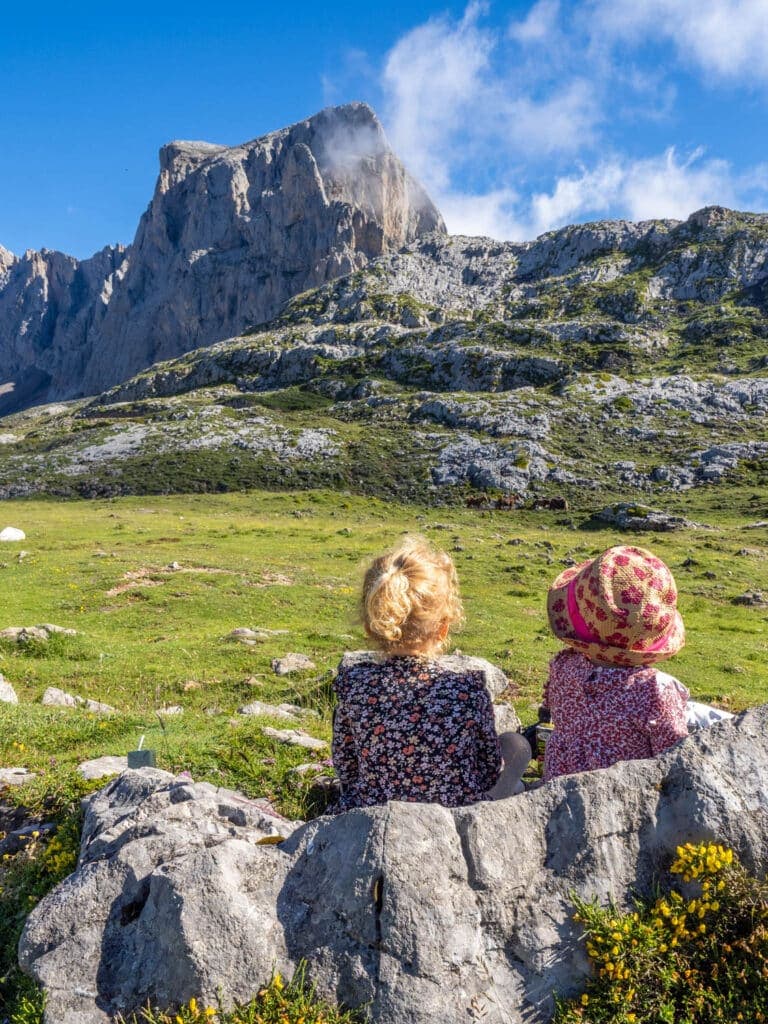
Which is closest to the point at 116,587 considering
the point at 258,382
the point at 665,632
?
the point at 665,632

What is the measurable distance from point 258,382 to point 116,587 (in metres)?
121

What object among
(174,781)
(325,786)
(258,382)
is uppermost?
(258,382)

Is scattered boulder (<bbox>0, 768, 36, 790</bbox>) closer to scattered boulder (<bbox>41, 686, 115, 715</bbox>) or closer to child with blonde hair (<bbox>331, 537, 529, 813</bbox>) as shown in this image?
scattered boulder (<bbox>41, 686, 115, 715</bbox>)

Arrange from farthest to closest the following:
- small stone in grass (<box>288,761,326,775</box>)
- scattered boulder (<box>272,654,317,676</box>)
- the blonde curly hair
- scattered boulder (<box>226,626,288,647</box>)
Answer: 1. scattered boulder (<box>226,626,288,647</box>)
2. scattered boulder (<box>272,654,317,676</box>)
3. small stone in grass (<box>288,761,326,775</box>)
4. the blonde curly hair

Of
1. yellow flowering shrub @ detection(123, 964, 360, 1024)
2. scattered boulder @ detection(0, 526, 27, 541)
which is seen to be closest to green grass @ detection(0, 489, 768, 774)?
scattered boulder @ detection(0, 526, 27, 541)

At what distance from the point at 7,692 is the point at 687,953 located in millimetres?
→ 14688

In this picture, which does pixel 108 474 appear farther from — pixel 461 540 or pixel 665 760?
pixel 665 760

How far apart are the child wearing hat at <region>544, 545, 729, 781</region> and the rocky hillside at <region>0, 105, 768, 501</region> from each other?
6427 cm

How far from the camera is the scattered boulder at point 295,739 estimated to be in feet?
33.0

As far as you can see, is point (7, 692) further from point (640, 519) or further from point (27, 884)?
point (640, 519)

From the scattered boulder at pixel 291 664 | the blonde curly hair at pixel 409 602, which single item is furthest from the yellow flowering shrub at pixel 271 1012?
the scattered boulder at pixel 291 664

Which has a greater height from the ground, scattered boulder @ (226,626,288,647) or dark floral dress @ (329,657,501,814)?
dark floral dress @ (329,657,501,814)

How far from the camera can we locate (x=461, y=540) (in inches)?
1788

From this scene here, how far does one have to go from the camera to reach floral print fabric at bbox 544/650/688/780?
225 inches
